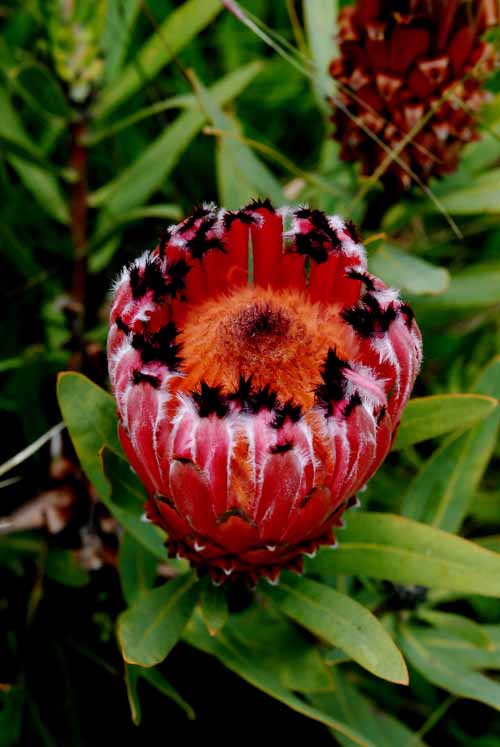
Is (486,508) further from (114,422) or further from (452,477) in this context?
Answer: (114,422)

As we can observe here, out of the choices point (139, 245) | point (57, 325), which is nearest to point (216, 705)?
point (57, 325)

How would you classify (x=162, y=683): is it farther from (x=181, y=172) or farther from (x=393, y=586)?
(x=181, y=172)

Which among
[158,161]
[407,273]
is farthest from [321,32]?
[407,273]

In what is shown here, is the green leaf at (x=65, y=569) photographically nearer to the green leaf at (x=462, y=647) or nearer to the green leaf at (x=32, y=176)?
the green leaf at (x=462, y=647)

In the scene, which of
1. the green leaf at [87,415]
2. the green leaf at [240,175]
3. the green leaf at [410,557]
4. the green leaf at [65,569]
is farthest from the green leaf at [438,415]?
the green leaf at [65,569]

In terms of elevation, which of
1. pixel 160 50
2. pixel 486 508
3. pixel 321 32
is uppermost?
pixel 321 32

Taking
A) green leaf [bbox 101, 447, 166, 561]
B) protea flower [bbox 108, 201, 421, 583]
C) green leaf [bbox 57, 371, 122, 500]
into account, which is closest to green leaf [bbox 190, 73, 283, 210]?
protea flower [bbox 108, 201, 421, 583]

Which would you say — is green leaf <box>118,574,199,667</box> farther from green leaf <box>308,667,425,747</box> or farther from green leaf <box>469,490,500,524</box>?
green leaf <box>469,490,500,524</box>
